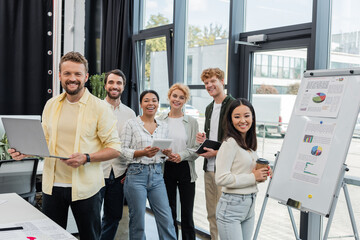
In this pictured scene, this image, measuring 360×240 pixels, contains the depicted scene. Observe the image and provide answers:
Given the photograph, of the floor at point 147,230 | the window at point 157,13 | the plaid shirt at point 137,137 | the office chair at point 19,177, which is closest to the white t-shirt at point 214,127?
the plaid shirt at point 137,137

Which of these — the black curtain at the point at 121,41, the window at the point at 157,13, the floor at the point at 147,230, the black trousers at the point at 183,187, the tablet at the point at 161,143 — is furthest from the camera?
the black curtain at the point at 121,41

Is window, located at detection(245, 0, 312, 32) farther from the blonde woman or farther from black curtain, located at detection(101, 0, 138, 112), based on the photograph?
black curtain, located at detection(101, 0, 138, 112)

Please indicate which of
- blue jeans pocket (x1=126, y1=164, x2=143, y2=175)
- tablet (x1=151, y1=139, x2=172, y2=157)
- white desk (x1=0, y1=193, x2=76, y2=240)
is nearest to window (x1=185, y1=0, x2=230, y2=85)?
tablet (x1=151, y1=139, x2=172, y2=157)

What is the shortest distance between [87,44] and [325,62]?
4227mm

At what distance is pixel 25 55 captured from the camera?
583 cm

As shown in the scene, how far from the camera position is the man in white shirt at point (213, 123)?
3.43 meters

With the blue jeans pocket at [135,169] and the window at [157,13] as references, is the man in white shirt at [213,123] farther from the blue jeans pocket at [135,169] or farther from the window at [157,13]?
the window at [157,13]

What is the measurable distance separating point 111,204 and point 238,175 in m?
1.50

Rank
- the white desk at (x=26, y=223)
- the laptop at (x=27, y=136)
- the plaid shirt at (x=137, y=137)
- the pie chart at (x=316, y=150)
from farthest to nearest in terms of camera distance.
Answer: the plaid shirt at (x=137, y=137) < the pie chart at (x=316, y=150) < the laptop at (x=27, y=136) < the white desk at (x=26, y=223)

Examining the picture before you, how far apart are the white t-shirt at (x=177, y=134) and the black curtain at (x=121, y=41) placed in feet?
7.07

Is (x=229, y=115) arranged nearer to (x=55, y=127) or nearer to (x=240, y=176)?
(x=240, y=176)

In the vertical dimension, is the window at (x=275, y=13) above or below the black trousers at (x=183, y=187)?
above

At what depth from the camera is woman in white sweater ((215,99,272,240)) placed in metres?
2.40

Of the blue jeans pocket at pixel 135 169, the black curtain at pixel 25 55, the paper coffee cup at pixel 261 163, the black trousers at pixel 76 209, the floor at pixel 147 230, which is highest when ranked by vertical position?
the black curtain at pixel 25 55
